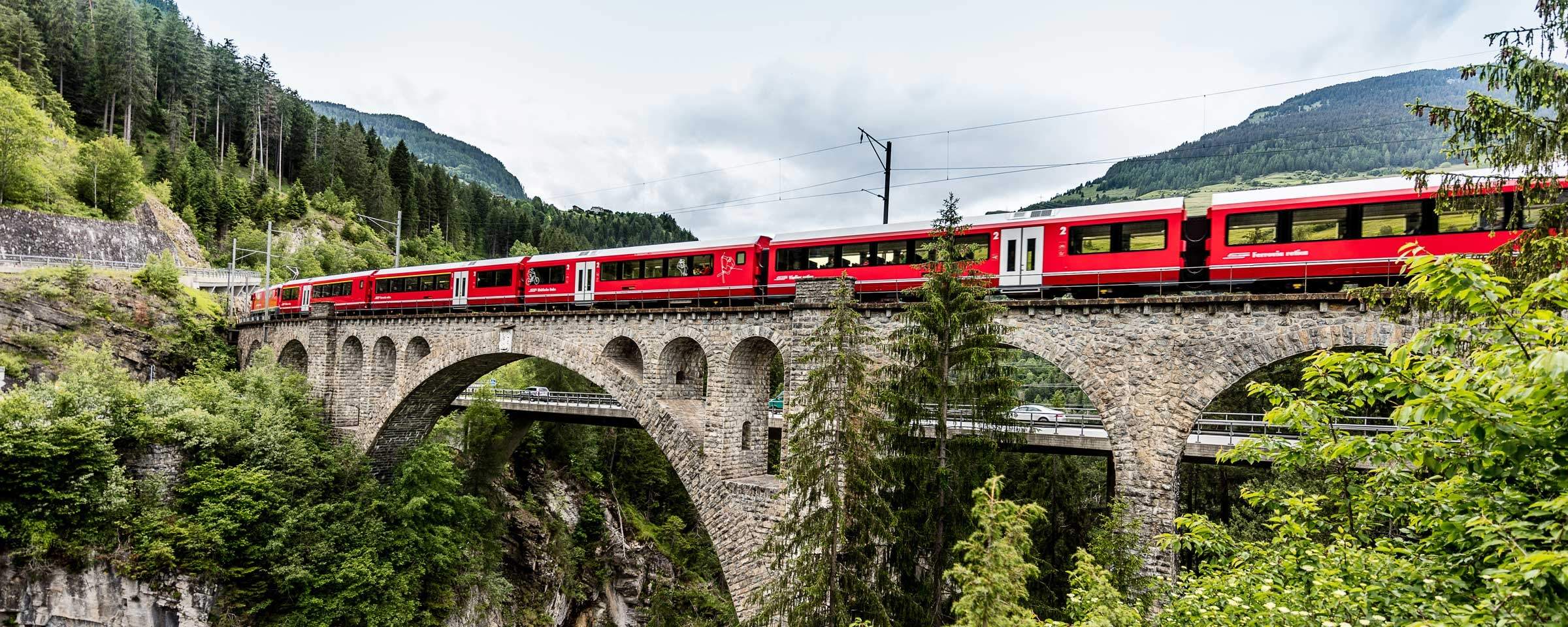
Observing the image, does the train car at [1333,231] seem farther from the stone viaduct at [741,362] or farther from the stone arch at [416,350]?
the stone arch at [416,350]

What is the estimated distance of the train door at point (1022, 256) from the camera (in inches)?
565

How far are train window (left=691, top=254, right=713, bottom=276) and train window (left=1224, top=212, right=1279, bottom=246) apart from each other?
40.9ft

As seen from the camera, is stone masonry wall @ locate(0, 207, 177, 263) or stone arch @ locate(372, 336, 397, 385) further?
stone masonry wall @ locate(0, 207, 177, 263)

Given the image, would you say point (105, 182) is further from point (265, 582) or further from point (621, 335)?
point (621, 335)

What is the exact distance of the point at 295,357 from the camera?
34.3 meters

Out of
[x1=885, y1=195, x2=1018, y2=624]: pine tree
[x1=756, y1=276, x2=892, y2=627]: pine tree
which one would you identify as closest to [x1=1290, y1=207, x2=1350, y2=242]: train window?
[x1=885, y1=195, x2=1018, y2=624]: pine tree

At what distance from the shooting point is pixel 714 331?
17.5m

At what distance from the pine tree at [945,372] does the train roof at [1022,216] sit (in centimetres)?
240

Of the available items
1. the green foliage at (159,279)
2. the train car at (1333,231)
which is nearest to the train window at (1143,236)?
the train car at (1333,231)

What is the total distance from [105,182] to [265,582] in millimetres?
38809

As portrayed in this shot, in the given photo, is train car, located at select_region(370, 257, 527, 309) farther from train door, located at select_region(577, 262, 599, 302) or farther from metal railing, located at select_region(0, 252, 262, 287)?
metal railing, located at select_region(0, 252, 262, 287)

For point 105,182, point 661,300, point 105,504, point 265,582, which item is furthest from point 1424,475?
point 105,182

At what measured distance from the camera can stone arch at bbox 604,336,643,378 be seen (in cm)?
2042

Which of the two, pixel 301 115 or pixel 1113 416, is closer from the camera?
pixel 1113 416
